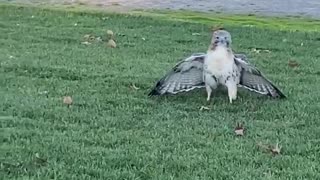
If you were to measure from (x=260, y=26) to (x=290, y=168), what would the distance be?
7.69 m

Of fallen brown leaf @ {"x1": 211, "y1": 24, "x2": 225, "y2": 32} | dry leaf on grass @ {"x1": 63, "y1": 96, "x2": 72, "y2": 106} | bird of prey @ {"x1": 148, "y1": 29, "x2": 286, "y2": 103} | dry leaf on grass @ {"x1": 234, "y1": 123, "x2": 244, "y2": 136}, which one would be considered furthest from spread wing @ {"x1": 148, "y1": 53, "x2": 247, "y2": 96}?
fallen brown leaf @ {"x1": 211, "y1": 24, "x2": 225, "y2": 32}

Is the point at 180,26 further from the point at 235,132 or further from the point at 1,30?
the point at 235,132

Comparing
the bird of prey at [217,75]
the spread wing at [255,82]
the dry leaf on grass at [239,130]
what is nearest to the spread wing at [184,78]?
the bird of prey at [217,75]

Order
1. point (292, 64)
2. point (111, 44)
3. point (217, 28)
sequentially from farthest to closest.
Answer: point (217, 28) → point (111, 44) → point (292, 64)

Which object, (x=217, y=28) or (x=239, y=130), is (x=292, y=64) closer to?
(x=239, y=130)

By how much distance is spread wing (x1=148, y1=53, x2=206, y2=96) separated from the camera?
639 cm

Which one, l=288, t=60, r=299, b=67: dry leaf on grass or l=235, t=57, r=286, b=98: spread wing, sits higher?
l=235, t=57, r=286, b=98: spread wing

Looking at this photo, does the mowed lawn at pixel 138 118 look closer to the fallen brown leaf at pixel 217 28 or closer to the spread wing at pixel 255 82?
the spread wing at pixel 255 82

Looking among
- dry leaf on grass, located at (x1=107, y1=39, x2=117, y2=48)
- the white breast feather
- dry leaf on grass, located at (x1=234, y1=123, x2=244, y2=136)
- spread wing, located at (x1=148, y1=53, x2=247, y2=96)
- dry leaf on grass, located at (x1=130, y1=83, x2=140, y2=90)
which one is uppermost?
Answer: the white breast feather

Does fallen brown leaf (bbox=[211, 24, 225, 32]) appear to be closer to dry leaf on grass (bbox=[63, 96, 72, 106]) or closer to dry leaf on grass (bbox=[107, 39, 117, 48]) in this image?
dry leaf on grass (bbox=[107, 39, 117, 48])

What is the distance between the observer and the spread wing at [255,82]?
21.0ft

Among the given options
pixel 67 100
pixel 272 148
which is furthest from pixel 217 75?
pixel 272 148

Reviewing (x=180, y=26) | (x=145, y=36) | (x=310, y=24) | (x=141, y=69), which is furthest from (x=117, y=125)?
(x=310, y=24)

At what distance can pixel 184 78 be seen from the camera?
21.2 ft
